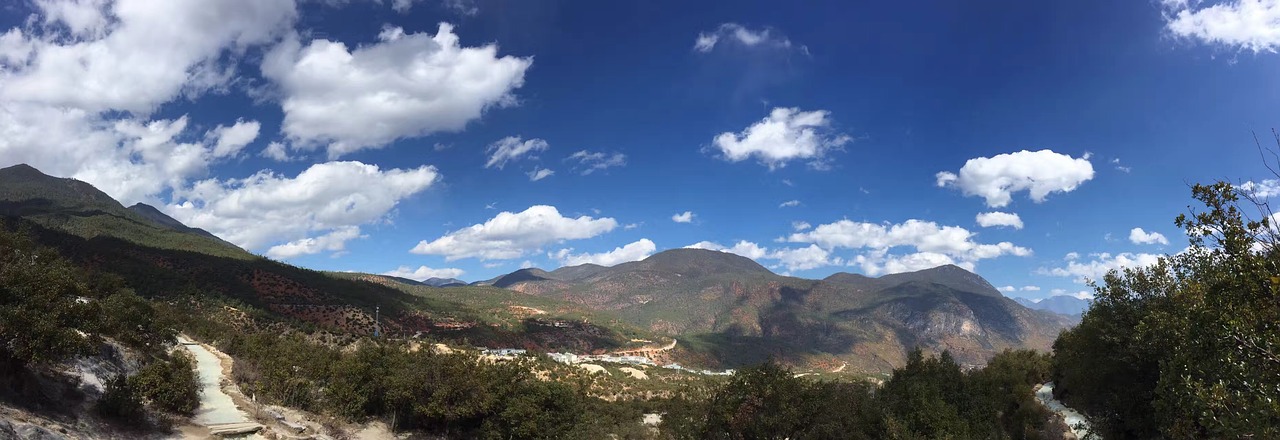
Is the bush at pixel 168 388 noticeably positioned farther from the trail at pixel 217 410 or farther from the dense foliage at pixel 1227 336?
the dense foliage at pixel 1227 336

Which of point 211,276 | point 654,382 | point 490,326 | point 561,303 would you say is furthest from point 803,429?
point 561,303

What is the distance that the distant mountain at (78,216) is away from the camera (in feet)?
315

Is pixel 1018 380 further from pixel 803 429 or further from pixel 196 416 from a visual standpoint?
pixel 196 416

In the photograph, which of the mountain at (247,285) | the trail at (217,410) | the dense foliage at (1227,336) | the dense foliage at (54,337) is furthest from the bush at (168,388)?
the dense foliage at (1227,336)

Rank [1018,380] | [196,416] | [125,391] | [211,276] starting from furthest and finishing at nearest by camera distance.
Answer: [211,276] → [1018,380] → [196,416] → [125,391]

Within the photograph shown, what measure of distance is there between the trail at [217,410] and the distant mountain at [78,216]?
234 feet

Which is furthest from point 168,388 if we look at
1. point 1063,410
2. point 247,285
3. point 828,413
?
point 247,285

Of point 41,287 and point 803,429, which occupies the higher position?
point 41,287

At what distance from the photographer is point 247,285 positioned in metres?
78.8

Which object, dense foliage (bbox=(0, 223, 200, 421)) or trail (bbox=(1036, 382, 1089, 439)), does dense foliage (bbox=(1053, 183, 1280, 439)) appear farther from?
dense foliage (bbox=(0, 223, 200, 421))

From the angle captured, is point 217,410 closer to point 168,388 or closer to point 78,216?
point 168,388

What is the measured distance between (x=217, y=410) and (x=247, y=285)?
6476cm

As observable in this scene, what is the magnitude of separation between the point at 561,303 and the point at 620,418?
→ 462 ft

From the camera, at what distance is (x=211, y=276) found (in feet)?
249
